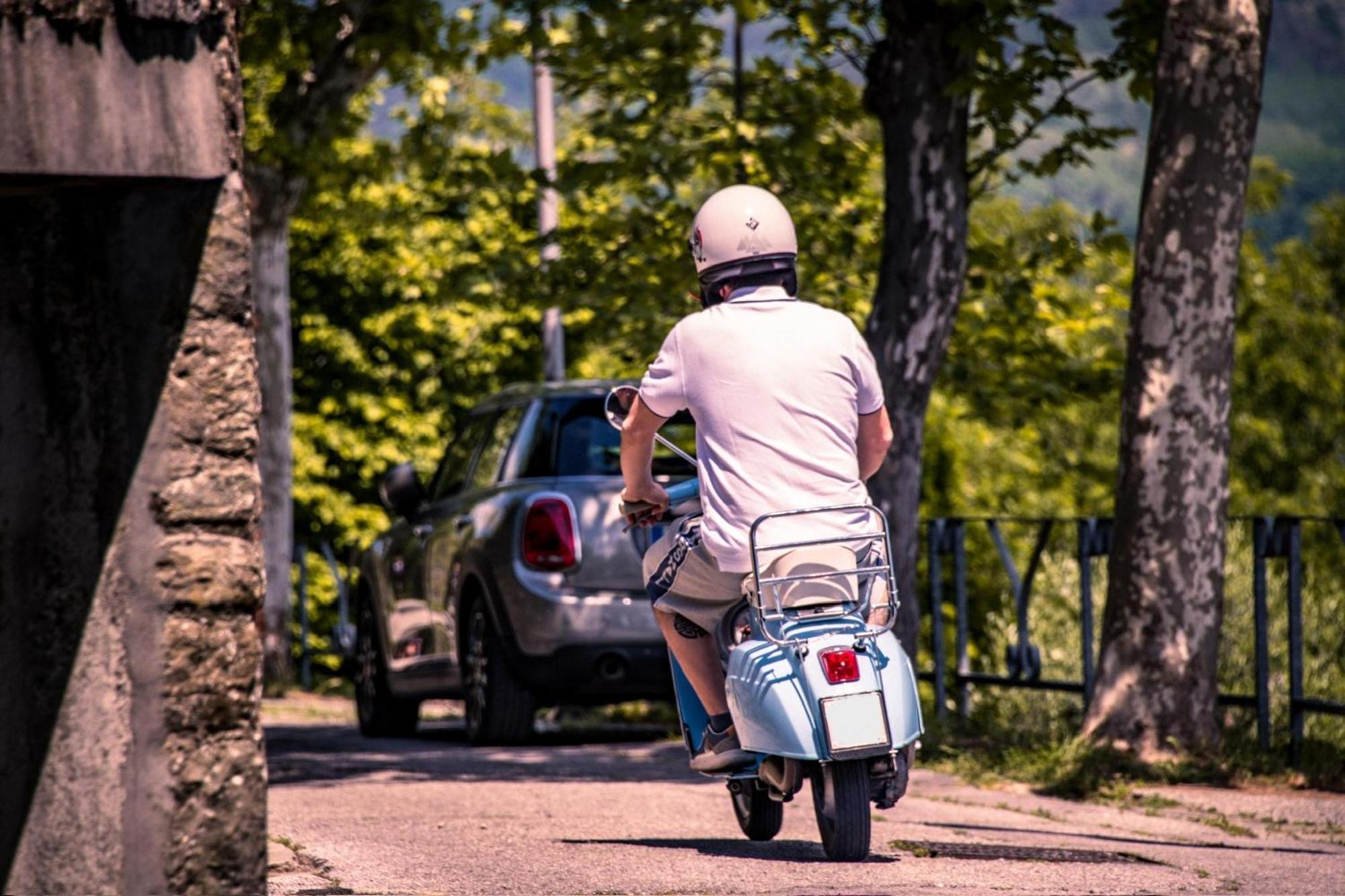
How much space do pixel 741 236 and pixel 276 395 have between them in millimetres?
14027

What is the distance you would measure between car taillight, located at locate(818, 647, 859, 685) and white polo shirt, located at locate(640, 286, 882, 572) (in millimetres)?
334

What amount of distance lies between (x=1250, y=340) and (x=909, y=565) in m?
43.1

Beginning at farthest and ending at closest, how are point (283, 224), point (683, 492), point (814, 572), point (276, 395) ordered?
point (276, 395)
point (283, 224)
point (683, 492)
point (814, 572)

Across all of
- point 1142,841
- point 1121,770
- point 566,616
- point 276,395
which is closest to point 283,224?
point 276,395

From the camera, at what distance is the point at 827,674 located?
17.6 feet

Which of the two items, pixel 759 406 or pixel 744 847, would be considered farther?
pixel 744 847

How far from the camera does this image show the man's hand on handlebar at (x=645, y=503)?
19.7ft

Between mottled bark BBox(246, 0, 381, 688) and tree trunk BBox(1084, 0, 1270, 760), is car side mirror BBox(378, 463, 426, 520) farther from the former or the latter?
mottled bark BBox(246, 0, 381, 688)

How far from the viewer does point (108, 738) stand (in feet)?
12.8

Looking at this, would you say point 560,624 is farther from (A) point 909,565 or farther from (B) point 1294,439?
(B) point 1294,439

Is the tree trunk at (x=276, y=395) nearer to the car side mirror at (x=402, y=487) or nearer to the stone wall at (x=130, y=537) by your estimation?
the car side mirror at (x=402, y=487)

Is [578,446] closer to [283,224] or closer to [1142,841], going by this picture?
[1142,841]

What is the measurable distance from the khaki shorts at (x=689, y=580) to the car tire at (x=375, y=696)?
6302 millimetres

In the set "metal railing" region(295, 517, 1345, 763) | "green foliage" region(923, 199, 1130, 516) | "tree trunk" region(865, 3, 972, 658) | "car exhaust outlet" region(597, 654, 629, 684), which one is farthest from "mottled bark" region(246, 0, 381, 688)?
"car exhaust outlet" region(597, 654, 629, 684)
